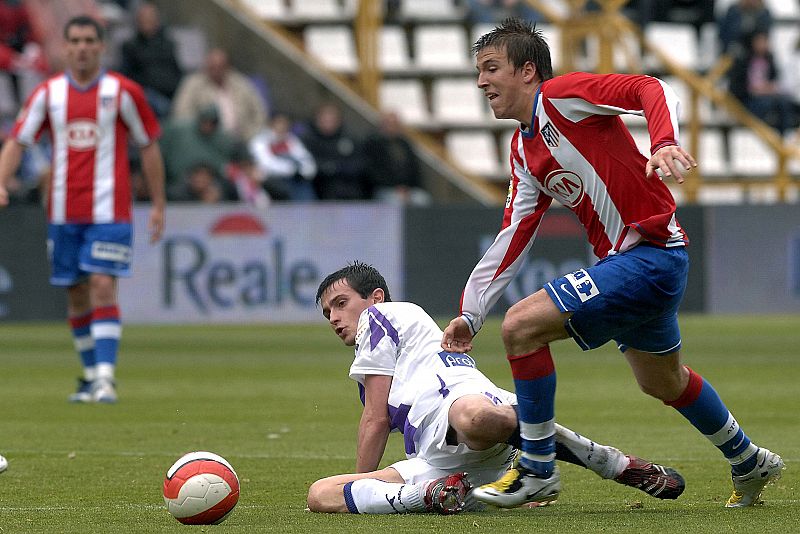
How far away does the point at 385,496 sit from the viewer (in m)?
5.68

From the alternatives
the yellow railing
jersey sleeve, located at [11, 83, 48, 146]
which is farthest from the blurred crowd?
jersey sleeve, located at [11, 83, 48, 146]

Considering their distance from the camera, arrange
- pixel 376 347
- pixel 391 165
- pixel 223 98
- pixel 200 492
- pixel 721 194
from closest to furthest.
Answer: pixel 200 492 → pixel 376 347 → pixel 391 165 → pixel 223 98 → pixel 721 194

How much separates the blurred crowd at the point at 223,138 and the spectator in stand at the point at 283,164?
13mm

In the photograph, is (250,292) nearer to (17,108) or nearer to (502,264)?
(17,108)

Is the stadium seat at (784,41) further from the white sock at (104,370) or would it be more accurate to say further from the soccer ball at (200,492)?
the soccer ball at (200,492)

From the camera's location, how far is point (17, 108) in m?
19.9

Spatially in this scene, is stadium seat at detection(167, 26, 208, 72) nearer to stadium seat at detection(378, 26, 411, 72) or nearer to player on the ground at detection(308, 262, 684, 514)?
stadium seat at detection(378, 26, 411, 72)

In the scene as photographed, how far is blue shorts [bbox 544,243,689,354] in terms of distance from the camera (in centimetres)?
561

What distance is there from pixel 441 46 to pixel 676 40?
3.62 metres

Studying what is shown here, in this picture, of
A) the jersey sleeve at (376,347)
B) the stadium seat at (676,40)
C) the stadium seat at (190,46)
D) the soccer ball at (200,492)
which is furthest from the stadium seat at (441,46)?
the soccer ball at (200,492)

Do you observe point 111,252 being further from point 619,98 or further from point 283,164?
point 283,164

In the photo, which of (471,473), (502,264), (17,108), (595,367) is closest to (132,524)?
(471,473)

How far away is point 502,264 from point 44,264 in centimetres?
1271

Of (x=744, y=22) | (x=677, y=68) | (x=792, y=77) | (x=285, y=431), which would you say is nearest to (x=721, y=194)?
(x=677, y=68)
